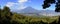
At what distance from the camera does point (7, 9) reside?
936 inches

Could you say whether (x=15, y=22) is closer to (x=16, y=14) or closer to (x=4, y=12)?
(x=4, y=12)

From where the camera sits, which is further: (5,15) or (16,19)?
(16,19)

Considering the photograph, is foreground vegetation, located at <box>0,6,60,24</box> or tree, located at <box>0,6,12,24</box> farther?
foreground vegetation, located at <box>0,6,60,24</box>

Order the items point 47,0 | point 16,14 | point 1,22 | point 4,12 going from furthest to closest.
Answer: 1. point 16,14
2. point 4,12
3. point 1,22
4. point 47,0

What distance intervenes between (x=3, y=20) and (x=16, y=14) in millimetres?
4900

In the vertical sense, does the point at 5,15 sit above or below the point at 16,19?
above

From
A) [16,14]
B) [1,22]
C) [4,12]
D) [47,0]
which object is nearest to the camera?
[47,0]

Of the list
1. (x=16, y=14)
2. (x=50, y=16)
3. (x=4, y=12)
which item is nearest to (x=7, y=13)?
(x=4, y=12)

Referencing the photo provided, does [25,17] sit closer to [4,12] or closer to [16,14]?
[16,14]

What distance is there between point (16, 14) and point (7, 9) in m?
1.89

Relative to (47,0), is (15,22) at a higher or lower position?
lower

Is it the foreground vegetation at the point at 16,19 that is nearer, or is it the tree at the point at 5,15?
the tree at the point at 5,15

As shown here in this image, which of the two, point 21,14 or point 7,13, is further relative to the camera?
point 21,14

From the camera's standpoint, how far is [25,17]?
83.5ft
